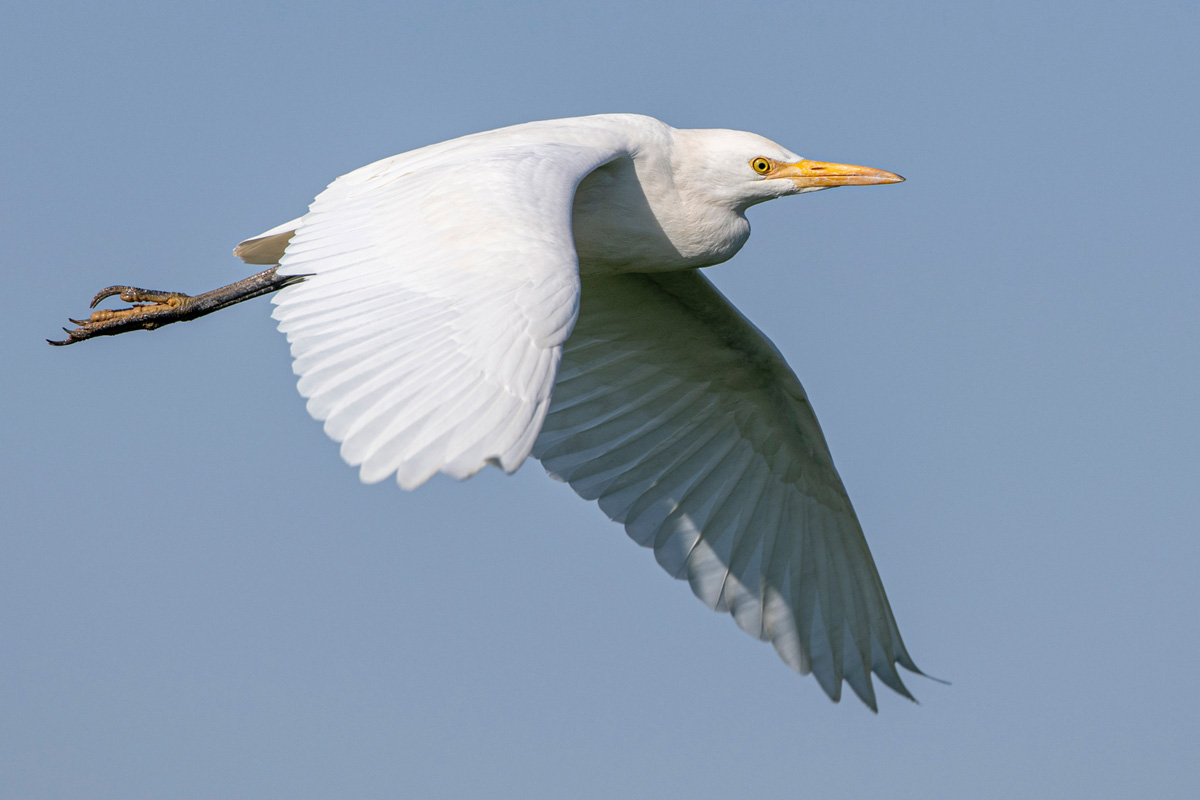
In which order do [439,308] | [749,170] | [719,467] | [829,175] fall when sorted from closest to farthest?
[439,308], [749,170], [829,175], [719,467]

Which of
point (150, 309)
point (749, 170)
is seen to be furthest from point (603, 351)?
point (150, 309)

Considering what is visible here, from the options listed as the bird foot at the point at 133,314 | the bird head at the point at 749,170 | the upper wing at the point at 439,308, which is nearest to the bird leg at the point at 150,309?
the bird foot at the point at 133,314

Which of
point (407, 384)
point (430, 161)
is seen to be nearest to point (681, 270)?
point (430, 161)

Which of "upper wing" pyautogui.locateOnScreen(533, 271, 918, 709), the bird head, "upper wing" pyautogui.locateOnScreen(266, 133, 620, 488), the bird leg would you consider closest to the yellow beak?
the bird head

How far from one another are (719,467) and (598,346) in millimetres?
1334

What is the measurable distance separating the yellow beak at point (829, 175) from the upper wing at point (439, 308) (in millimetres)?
2188

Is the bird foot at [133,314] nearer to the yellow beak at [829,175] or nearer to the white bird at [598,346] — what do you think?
the white bird at [598,346]

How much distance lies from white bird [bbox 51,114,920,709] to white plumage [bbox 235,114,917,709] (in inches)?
0.5

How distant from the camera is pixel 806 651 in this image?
10188 millimetres

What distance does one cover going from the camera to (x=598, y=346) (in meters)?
10.6

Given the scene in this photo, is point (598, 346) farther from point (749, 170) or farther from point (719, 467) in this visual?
point (749, 170)

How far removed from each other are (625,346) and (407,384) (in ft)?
16.9

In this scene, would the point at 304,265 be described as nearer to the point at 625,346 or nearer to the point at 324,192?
the point at 324,192

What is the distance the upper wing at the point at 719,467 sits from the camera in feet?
33.5
